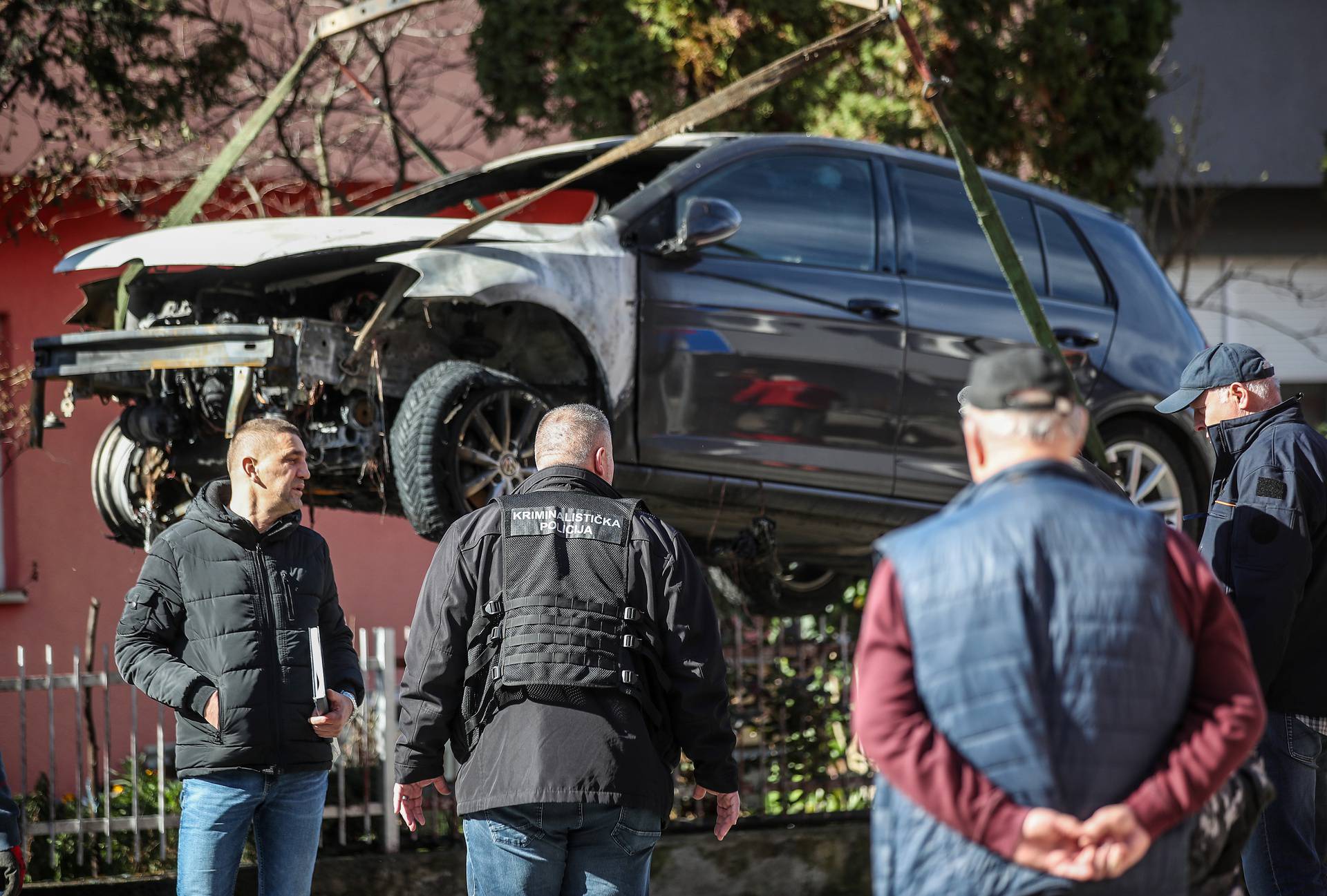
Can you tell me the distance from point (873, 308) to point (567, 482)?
9.71ft

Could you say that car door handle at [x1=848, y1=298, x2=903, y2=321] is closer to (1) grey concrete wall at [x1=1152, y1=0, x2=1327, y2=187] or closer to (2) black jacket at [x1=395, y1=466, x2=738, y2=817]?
(2) black jacket at [x1=395, y1=466, x2=738, y2=817]

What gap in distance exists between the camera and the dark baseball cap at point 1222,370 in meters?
4.09

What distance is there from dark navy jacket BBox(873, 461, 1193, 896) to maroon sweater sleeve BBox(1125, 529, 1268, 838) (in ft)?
0.11

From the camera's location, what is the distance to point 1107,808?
87.0 inches

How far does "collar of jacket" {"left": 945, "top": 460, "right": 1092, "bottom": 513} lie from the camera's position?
2314mm

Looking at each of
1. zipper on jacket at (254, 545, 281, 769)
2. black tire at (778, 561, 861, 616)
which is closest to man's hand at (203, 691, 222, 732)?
zipper on jacket at (254, 545, 281, 769)

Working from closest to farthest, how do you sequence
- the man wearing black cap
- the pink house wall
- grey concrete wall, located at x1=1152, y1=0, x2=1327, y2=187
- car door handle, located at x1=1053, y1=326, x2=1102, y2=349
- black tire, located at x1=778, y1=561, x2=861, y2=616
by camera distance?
the man wearing black cap < car door handle, located at x1=1053, y1=326, x2=1102, y2=349 < black tire, located at x1=778, y1=561, x2=861, y2=616 < the pink house wall < grey concrete wall, located at x1=1152, y1=0, x2=1327, y2=187

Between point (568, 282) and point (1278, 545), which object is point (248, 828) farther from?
point (1278, 545)

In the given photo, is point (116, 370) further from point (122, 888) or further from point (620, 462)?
point (122, 888)

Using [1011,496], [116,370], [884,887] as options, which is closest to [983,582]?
[1011,496]

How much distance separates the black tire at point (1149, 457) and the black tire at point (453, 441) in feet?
9.37

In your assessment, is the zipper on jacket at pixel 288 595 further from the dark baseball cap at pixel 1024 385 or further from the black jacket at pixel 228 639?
the dark baseball cap at pixel 1024 385

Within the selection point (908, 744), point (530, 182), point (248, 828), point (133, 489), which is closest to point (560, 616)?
point (908, 744)

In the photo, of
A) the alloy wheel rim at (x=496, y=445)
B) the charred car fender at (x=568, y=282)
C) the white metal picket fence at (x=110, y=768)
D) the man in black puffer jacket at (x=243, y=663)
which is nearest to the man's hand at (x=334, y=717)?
the man in black puffer jacket at (x=243, y=663)
